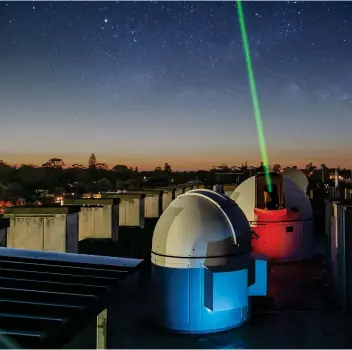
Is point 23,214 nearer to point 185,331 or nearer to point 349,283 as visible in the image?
point 185,331

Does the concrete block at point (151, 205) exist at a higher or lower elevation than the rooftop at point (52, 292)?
lower

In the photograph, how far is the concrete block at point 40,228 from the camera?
1285 centimetres

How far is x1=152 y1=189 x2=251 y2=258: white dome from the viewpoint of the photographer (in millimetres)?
10445

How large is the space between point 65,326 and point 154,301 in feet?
24.4

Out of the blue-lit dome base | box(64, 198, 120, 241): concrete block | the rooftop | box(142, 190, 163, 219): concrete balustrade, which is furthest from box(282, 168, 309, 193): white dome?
the rooftop

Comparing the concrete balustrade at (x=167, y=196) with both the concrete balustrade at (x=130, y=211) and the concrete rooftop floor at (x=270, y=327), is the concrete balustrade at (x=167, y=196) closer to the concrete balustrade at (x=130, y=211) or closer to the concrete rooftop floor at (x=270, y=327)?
the concrete balustrade at (x=130, y=211)

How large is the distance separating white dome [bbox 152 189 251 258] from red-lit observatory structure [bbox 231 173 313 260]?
762 centimetres

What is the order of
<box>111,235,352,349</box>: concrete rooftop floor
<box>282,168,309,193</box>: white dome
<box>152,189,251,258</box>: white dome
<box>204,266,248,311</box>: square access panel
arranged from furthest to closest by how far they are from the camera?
<box>282,168,309,193</box>: white dome < <box>152,189,251,258</box>: white dome < <box>204,266,248,311</box>: square access panel < <box>111,235,352,349</box>: concrete rooftop floor

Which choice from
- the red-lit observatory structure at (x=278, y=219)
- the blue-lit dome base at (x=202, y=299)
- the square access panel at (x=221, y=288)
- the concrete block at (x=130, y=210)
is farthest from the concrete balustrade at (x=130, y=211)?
the square access panel at (x=221, y=288)

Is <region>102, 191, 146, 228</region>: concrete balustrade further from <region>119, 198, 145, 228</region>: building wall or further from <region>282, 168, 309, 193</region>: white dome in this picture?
<region>282, 168, 309, 193</region>: white dome

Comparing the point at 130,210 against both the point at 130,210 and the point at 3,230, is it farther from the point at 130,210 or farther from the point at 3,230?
the point at 3,230

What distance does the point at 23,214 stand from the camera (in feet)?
42.5

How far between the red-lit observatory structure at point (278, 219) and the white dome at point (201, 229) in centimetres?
762

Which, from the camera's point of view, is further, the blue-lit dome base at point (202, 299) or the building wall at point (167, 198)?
the building wall at point (167, 198)
